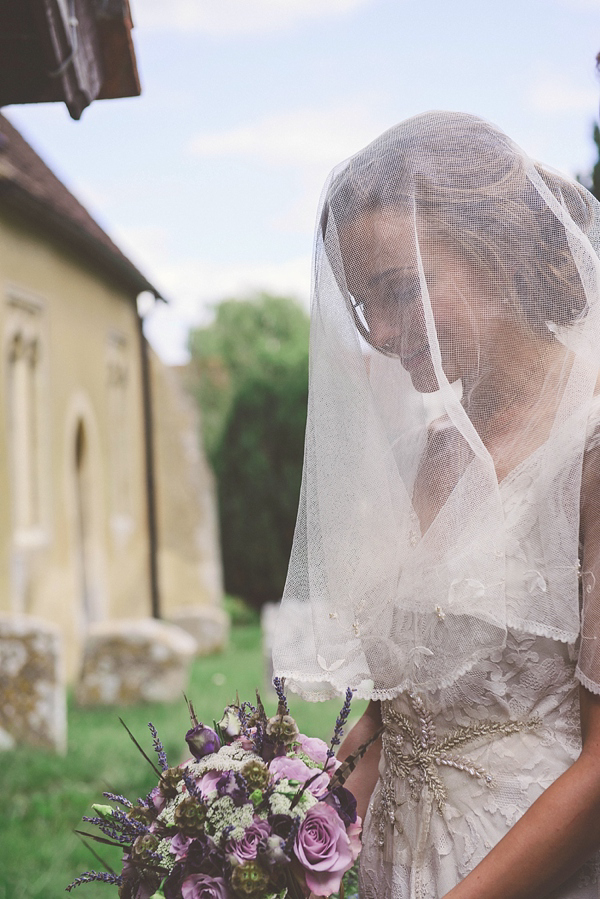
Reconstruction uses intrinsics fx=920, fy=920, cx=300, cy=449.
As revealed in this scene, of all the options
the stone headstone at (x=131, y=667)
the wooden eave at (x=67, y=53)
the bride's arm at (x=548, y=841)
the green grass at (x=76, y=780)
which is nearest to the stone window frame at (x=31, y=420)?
the stone headstone at (x=131, y=667)

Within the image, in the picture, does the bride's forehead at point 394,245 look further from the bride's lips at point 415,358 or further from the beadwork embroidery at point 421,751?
the beadwork embroidery at point 421,751

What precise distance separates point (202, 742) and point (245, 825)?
0.19m

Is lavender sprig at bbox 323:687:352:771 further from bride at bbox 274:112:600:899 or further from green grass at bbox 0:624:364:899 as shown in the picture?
green grass at bbox 0:624:364:899

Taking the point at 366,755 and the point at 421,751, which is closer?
the point at 421,751

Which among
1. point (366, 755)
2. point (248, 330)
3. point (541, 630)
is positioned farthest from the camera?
point (248, 330)

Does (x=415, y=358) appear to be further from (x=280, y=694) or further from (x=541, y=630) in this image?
(x=280, y=694)

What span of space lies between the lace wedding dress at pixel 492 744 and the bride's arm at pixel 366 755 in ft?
0.70

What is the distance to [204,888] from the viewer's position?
143 centimetres


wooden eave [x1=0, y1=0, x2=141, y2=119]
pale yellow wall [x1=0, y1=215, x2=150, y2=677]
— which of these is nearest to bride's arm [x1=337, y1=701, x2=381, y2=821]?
wooden eave [x1=0, y1=0, x2=141, y2=119]

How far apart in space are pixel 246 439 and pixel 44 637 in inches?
428

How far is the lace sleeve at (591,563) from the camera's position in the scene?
5.05 ft

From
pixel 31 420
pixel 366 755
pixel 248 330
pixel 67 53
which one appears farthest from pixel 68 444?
pixel 248 330

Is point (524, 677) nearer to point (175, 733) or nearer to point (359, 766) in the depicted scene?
point (359, 766)

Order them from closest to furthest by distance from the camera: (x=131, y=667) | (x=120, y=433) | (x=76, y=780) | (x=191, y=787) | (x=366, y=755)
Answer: (x=191, y=787), (x=366, y=755), (x=76, y=780), (x=131, y=667), (x=120, y=433)
